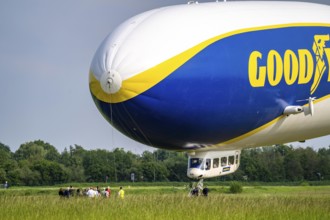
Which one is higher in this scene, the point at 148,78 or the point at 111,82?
the point at 148,78

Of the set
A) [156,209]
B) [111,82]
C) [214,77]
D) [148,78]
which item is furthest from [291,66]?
[156,209]

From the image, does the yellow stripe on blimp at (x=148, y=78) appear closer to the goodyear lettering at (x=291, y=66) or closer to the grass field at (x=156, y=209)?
the goodyear lettering at (x=291, y=66)

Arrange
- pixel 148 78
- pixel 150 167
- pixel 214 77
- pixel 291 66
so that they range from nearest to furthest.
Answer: pixel 148 78
pixel 214 77
pixel 291 66
pixel 150 167

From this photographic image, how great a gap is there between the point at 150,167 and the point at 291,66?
6028 cm

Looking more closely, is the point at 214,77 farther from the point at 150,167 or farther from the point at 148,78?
the point at 150,167

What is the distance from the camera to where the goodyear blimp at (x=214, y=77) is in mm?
25766

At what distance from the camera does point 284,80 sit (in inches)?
1137

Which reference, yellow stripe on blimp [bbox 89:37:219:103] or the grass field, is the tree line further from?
yellow stripe on blimp [bbox 89:37:219:103]

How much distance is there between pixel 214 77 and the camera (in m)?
26.5

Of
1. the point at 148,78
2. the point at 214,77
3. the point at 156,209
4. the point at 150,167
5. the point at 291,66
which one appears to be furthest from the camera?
the point at 150,167

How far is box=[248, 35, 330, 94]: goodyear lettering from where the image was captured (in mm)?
27938

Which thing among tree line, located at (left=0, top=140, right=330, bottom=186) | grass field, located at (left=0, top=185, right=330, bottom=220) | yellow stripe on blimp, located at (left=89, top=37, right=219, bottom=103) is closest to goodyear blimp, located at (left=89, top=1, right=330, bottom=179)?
yellow stripe on blimp, located at (left=89, top=37, right=219, bottom=103)

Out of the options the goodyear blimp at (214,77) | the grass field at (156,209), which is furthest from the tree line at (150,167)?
the grass field at (156,209)

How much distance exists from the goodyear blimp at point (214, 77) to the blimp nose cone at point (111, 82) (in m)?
0.04
